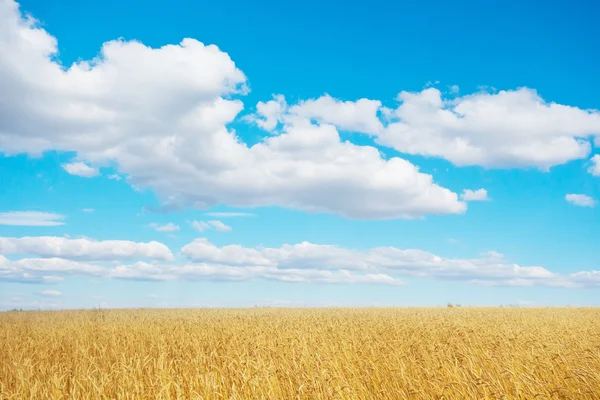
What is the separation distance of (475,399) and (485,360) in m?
4.75

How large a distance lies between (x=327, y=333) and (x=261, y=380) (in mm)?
8727

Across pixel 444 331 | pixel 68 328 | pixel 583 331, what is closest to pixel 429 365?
pixel 444 331

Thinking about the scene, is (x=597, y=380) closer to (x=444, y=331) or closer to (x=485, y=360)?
(x=485, y=360)

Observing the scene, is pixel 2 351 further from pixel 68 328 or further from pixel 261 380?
pixel 261 380

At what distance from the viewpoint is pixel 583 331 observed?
65.8 ft

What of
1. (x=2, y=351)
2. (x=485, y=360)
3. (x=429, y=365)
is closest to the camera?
(x=429, y=365)

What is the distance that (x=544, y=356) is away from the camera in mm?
11516

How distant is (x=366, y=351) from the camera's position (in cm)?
1242

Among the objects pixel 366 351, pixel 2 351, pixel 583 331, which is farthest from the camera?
pixel 583 331

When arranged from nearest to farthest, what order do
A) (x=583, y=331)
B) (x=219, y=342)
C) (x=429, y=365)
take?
(x=429, y=365) → (x=219, y=342) → (x=583, y=331)

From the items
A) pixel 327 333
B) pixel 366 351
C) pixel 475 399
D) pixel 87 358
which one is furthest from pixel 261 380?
pixel 327 333

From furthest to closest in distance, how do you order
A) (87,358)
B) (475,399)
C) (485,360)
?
1. (87,358)
2. (485,360)
3. (475,399)

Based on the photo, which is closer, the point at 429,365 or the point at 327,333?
the point at 429,365

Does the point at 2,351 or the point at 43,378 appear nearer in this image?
the point at 43,378
